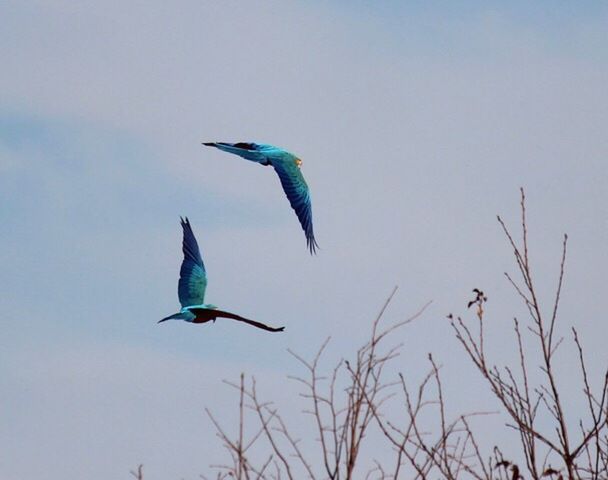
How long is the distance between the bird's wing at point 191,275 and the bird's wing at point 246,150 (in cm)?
161

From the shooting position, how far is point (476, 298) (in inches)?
292

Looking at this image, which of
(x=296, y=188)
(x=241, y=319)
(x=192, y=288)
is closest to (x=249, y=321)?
(x=241, y=319)

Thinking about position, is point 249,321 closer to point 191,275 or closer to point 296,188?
point 191,275

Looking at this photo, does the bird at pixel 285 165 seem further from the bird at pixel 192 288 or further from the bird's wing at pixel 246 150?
the bird at pixel 192 288

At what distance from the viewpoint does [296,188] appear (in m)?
16.0

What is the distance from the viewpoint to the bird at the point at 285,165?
1565 cm

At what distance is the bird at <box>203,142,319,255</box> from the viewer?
616 inches

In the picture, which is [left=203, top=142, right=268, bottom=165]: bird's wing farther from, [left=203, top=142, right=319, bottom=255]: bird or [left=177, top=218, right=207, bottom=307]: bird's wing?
[left=177, top=218, right=207, bottom=307]: bird's wing

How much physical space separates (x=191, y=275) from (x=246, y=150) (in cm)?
298

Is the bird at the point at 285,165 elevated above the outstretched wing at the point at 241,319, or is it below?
above

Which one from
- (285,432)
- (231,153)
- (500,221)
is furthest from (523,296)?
(231,153)

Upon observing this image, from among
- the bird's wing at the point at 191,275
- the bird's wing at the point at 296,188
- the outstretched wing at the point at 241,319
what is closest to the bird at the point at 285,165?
the bird's wing at the point at 296,188

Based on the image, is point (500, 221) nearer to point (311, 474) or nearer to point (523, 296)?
point (523, 296)

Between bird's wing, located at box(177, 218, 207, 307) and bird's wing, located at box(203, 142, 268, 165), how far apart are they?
1.61 meters
